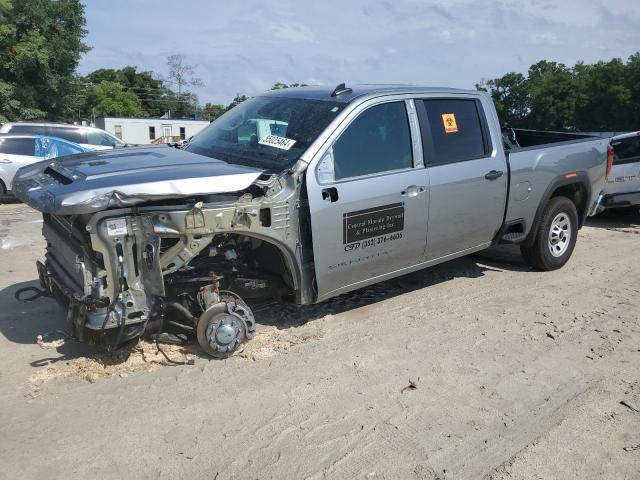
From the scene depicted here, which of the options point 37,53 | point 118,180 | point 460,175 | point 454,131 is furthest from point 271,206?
point 37,53

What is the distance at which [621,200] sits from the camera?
9.49 metres

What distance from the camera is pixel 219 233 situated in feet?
12.6

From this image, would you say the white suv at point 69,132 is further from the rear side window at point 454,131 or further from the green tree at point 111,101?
the green tree at point 111,101

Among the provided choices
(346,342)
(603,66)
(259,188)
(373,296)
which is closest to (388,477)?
(346,342)

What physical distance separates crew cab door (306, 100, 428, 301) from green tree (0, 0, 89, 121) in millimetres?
34271

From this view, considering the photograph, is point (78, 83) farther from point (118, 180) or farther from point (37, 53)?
point (118, 180)

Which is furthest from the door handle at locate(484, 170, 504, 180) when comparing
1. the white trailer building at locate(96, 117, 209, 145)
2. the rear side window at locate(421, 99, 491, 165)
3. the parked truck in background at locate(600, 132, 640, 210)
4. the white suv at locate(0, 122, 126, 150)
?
the white trailer building at locate(96, 117, 209, 145)

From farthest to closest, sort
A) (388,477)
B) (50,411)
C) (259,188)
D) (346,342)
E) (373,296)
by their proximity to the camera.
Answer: (373,296)
(346,342)
(259,188)
(50,411)
(388,477)

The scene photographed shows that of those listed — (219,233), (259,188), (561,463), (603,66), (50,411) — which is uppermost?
(603,66)

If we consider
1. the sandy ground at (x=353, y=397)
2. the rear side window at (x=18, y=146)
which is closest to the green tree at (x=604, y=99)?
the rear side window at (x=18, y=146)

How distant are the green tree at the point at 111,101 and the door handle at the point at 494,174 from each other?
69.5 meters

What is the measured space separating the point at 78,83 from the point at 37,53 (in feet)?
21.5

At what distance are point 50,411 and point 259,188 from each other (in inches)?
76.3

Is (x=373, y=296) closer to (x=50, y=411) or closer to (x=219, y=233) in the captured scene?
(x=219, y=233)
